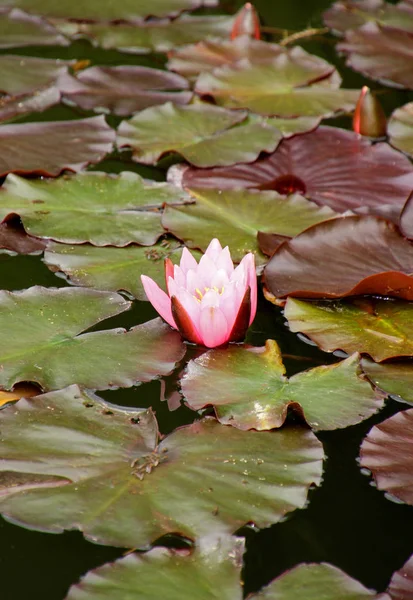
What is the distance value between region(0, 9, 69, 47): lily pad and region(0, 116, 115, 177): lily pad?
2.91 ft

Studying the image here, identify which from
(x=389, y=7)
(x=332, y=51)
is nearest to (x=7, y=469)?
(x=332, y=51)

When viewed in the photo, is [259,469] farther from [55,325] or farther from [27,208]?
[27,208]

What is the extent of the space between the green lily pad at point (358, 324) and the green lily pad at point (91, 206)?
0.54 m

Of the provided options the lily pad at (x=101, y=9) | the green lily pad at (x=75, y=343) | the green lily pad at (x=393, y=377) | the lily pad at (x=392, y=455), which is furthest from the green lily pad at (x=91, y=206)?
the lily pad at (x=101, y=9)

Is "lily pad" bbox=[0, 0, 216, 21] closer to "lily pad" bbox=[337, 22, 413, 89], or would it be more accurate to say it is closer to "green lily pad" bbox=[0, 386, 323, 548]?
"lily pad" bbox=[337, 22, 413, 89]

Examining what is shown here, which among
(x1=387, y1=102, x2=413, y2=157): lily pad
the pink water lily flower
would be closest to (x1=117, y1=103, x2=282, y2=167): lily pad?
(x1=387, y1=102, x2=413, y2=157): lily pad

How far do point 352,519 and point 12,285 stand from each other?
3.69ft

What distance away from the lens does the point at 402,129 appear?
9.44 feet

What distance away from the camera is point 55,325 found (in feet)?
6.44

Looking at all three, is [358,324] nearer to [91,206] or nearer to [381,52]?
[91,206]

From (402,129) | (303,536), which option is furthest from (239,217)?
(303,536)

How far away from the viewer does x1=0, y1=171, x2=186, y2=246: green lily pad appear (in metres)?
2.31

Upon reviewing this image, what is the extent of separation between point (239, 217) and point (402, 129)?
85 centimetres

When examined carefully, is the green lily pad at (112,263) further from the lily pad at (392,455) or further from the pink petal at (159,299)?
the lily pad at (392,455)
